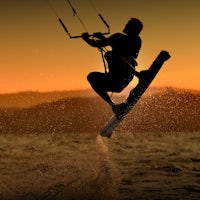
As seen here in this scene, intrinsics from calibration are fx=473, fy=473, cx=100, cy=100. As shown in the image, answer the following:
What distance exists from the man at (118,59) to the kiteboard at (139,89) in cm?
52

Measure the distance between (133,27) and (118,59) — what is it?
102 centimetres

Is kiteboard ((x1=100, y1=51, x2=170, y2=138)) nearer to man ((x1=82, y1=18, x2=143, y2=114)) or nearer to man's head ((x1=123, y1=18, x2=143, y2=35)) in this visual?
man ((x1=82, y1=18, x2=143, y2=114))

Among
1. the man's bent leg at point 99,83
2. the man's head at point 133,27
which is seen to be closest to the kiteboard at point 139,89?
the man's bent leg at point 99,83

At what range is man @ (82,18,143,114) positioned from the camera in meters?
13.5

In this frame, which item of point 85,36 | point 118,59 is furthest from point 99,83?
point 85,36

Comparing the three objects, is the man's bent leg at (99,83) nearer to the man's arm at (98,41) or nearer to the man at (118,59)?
the man at (118,59)

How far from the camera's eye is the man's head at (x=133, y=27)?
531 inches

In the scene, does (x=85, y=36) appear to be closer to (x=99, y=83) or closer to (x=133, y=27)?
(x=133, y=27)

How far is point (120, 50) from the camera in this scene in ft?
44.9

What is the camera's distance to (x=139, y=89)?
593 inches

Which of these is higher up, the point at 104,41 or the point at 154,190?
the point at 104,41

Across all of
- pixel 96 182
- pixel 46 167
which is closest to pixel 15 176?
pixel 96 182

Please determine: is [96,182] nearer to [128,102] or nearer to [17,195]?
[17,195]

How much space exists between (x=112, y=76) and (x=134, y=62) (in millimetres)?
773
